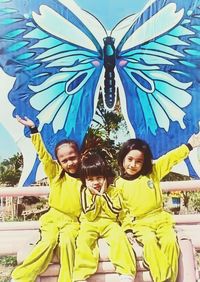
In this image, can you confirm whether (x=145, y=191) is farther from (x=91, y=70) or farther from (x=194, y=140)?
(x=91, y=70)

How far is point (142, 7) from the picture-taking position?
1784 millimetres

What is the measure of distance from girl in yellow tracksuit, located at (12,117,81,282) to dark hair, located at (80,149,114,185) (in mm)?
24

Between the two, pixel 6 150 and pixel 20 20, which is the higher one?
pixel 20 20

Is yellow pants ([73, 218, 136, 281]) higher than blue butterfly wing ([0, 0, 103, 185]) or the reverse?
the reverse

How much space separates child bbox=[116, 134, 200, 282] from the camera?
1.64m

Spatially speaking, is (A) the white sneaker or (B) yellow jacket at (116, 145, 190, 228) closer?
(A) the white sneaker

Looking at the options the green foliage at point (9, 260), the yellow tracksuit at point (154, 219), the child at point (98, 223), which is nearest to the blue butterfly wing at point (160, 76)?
the yellow tracksuit at point (154, 219)

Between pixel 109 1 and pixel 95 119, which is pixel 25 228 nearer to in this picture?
pixel 95 119

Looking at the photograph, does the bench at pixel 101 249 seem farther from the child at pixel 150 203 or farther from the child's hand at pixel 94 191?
the child's hand at pixel 94 191

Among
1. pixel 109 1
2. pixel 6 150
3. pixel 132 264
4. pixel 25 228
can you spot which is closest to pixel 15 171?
pixel 6 150

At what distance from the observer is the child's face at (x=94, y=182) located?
5.59ft

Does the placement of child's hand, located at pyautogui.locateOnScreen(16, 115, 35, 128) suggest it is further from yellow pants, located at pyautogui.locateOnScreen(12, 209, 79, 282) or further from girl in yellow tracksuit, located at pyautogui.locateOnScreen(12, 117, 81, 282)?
yellow pants, located at pyautogui.locateOnScreen(12, 209, 79, 282)

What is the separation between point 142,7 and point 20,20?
1.44 ft

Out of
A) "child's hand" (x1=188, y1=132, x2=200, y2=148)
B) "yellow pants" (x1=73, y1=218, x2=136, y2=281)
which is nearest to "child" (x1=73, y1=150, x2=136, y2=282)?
"yellow pants" (x1=73, y1=218, x2=136, y2=281)
